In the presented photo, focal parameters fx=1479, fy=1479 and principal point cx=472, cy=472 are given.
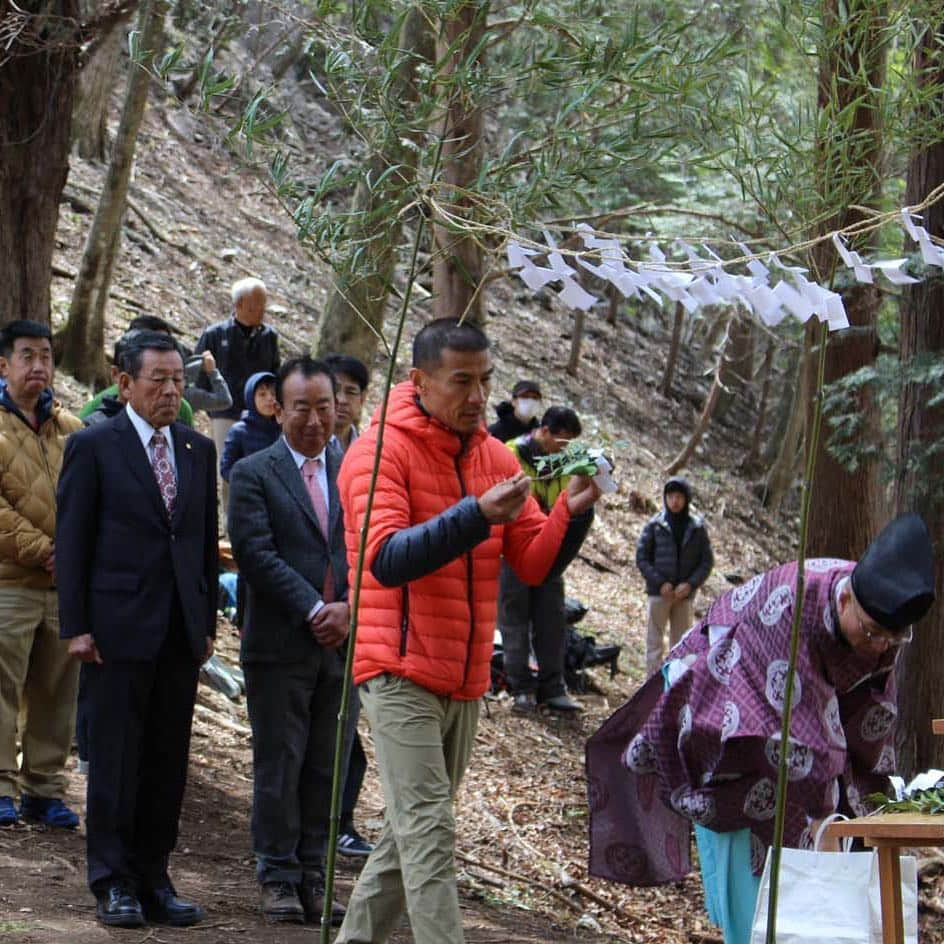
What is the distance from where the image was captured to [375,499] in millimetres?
4449

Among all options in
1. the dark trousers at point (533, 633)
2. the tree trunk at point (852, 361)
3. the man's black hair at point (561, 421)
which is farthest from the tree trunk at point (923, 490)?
the dark trousers at point (533, 633)

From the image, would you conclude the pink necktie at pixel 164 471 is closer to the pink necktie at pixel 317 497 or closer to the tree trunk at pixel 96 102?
the pink necktie at pixel 317 497

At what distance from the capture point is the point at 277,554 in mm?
5996

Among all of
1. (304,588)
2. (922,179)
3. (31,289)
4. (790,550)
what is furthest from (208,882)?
(790,550)

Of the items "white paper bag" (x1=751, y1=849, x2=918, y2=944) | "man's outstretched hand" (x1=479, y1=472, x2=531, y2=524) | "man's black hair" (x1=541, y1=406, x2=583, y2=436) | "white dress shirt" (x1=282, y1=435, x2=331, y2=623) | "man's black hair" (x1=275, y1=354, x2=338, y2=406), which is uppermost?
"man's black hair" (x1=541, y1=406, x2=583, y2=436)

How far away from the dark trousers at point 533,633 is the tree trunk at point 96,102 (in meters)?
8.95

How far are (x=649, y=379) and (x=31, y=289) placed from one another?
2217 cm

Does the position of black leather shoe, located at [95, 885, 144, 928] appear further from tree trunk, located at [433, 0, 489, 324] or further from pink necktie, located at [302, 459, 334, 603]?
tree trunk, located at [433, 0, 489, 324]

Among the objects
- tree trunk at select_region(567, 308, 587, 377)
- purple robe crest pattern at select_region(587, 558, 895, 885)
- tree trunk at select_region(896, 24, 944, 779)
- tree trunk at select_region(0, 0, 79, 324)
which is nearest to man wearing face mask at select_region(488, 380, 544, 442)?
tree trunk at select_region(896, 24, 944, 779)

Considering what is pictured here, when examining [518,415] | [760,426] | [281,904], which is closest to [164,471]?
[281,904]

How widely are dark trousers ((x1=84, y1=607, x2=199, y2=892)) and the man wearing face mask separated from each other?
5876 mm

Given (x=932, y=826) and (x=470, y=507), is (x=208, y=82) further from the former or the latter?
(x=932, y=826)

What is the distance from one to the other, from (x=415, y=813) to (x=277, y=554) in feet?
6.15

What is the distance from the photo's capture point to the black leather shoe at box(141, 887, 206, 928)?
559 cm
